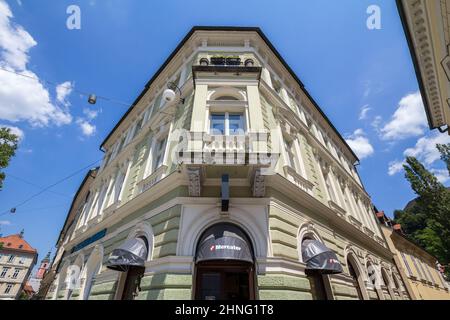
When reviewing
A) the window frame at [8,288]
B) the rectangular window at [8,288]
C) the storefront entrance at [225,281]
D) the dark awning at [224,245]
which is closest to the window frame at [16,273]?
the window frame at [8,288]

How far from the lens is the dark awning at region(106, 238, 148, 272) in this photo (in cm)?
618

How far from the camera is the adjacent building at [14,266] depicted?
56.7 m

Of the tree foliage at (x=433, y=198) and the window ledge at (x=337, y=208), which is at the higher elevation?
the tree foliage at (x=433, y=198)

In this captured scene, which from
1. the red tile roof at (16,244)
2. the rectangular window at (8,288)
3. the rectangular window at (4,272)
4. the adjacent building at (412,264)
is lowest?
the adjacent building at (412,264)

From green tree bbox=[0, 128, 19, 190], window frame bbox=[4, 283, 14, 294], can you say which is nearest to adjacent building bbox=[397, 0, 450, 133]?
green tree bbox=[0, 128, 19, 190]

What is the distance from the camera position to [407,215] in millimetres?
46844

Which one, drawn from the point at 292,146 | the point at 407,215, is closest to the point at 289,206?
the point at 292,146

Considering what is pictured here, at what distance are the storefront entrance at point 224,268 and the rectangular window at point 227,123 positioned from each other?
3.67m

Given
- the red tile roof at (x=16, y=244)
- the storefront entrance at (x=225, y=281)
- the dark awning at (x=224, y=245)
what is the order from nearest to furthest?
1. the dark awning at (x=224, y=245)
2. the storefront entrance at (x=225, y=281)
3. the red tile roof at (x=16, y=244)

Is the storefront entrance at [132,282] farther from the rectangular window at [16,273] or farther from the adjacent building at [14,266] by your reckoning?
the rectangular window at [16,273]

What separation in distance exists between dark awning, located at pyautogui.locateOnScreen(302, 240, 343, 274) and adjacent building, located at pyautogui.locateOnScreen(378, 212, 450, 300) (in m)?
14.5

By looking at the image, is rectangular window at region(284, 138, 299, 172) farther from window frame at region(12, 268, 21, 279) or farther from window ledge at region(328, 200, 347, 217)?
window frame at region(12, 268, 21, 279)
